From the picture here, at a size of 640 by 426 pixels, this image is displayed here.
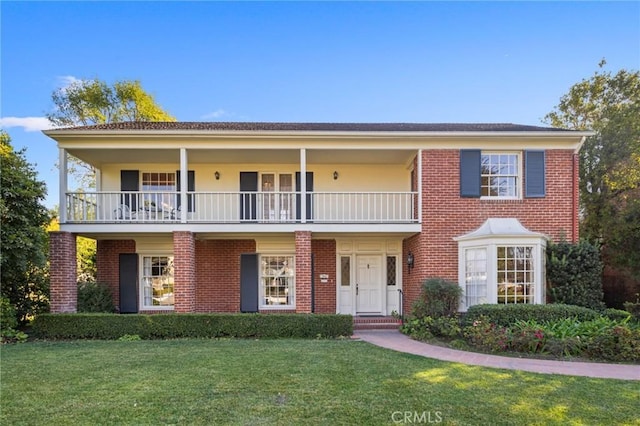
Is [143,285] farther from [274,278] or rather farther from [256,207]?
[256,207]

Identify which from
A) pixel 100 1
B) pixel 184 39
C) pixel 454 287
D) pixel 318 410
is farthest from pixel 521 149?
pixel 100 1

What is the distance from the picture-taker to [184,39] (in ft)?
45.3

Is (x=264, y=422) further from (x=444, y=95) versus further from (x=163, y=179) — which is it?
(x=444, y=95)

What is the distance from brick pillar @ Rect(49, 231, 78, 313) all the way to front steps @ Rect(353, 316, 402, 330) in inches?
324

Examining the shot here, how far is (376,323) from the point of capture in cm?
1102

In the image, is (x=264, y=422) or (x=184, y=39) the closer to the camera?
(x=264, y=422)

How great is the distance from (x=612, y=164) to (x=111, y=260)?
19024mm

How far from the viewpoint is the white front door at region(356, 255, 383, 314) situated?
40.1 feet

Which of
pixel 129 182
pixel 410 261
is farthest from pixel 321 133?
pixel 129 182

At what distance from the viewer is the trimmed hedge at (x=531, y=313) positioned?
862 centimetres

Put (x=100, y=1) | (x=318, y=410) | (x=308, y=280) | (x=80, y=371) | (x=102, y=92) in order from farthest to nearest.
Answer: (x=102, y=92), (x=100, y=1), (x=308, y=280), (x=80, y=371), (x=318, y=410)

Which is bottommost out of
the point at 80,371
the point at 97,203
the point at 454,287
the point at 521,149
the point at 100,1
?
the point at 80,371

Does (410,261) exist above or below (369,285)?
above

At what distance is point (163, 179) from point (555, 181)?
12478 mm
